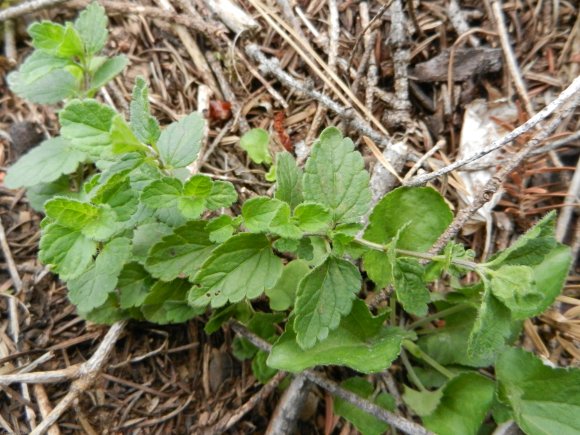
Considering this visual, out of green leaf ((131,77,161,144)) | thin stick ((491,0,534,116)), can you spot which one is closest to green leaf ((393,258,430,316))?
green leaf ((131,77,161,144))

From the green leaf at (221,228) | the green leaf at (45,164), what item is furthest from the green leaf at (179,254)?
the green leaf at (45,164)

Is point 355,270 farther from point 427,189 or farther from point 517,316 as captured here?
point 517,316

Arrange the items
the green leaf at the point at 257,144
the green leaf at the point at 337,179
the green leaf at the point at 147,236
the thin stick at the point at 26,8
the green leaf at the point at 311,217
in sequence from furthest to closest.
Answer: the thin stick at the point at 26,8 < the green leaf at the point at 257,144 < the green leaf at the point at 147,236 < the green leaf at the point at 337,179 < the green leaf at the point at 311,217

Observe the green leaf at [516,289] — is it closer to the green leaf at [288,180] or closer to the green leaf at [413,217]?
the green leaf at [413,217]

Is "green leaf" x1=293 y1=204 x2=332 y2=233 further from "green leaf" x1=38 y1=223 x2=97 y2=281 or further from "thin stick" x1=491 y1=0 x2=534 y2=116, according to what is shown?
"thin stick" x1=491 y1=0 x2=534 y2=116

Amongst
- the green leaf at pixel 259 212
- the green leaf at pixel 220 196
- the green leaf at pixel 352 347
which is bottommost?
the green leaf at pixel 352 347

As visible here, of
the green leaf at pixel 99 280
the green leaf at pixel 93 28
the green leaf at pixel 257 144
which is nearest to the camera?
the green leaf at pixel 99 280

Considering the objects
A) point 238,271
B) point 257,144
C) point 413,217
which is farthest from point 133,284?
point 413,217
